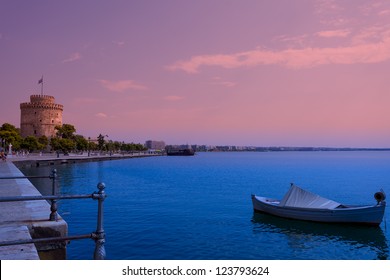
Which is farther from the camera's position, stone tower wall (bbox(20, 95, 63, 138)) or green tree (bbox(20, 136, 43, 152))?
stone tower wall (bbox(20, 95, 63, 138))

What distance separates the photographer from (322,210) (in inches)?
938

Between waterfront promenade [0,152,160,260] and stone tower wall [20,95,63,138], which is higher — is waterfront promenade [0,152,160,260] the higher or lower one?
the lower one

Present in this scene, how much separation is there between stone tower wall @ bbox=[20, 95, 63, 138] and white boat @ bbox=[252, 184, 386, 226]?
360 ft

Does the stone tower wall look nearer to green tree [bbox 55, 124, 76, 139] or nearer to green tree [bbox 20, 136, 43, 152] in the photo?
green tree [bbox 55, 124, 76, 139]

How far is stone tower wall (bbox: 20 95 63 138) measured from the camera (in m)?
121

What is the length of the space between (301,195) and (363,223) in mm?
4258

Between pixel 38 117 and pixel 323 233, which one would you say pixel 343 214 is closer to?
pixel 323 233

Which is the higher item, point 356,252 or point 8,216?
point 8,216

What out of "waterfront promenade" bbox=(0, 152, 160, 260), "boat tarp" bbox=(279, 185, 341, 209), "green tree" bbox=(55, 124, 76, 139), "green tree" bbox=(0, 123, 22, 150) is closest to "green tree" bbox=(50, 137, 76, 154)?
"green tree" bbox=(55, 124, 76, 139)

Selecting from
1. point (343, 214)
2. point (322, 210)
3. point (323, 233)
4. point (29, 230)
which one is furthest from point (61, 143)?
point (29, 230)

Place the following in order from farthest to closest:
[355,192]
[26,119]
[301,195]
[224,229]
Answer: [26,119], [355,192], [301,195], [224,229]

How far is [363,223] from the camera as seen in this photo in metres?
23.4
